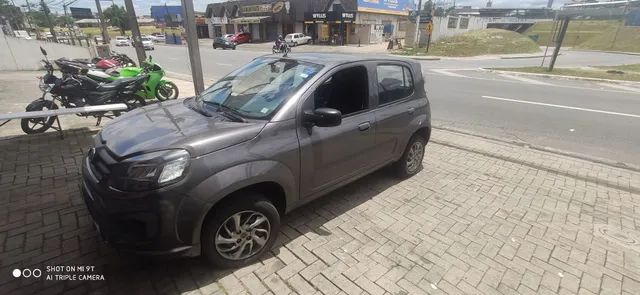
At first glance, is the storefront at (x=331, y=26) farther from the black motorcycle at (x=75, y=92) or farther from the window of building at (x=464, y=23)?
the black motorcycle at (x=75, y=92)

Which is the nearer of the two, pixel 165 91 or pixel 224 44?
pixel 165 91

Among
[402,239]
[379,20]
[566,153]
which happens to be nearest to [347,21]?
[379,20]

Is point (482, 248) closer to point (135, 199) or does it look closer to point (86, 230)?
point (135, 199)

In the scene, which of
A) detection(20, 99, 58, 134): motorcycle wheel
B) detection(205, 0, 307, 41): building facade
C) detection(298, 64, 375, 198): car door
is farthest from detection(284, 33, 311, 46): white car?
detection(298, 64, 375, 198): car door

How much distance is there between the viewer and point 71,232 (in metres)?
3.01

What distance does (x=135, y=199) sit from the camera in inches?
82.1

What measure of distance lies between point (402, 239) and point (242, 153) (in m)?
1.74

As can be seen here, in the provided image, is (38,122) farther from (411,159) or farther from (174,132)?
(411,159)

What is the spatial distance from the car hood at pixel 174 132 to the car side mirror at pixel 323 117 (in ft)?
1.31

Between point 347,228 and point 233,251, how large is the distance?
1166 millimetres

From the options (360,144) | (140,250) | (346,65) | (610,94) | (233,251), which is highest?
(346,65)

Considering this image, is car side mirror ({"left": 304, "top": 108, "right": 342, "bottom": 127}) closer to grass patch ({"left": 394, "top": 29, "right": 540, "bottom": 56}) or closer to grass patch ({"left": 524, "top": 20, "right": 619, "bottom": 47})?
grass patch ({"left": 394, "top": 29, "right": 540, "bottom": 56})

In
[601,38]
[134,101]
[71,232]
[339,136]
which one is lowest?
[601,38]

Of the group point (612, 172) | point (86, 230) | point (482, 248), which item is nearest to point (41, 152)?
point (86, 230)
